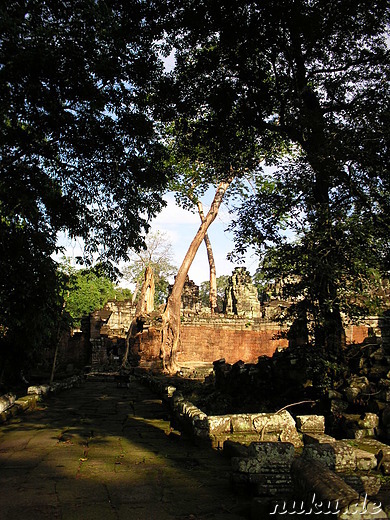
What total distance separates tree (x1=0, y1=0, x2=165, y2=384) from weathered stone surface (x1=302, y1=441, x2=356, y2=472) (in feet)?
20.1

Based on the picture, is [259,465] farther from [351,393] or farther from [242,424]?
[351,393]

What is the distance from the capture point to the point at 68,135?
28.8ft

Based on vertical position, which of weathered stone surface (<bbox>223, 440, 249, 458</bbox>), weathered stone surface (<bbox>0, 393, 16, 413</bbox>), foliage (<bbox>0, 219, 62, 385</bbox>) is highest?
foliage (<bbox>0, 219, 62, 385</bbox>)

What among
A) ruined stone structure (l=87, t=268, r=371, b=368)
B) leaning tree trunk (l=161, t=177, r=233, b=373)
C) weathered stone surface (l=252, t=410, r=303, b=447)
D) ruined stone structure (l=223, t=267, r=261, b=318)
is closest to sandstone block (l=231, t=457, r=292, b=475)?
weathered stone surface (l=252, t=410, r=303, b=447)

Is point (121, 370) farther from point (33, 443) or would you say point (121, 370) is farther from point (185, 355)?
point (33, 443)

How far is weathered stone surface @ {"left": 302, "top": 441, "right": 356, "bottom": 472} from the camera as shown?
12.8ft

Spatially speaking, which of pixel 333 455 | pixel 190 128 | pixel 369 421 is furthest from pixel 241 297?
pixel 333 455

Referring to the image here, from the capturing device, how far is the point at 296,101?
920 centimetres

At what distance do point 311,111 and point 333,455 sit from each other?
6.55m

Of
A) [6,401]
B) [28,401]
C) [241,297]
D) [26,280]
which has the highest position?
[241,297]

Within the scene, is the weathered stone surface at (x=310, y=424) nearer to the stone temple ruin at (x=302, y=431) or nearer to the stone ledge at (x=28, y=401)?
the stone temple ruin at (x=302, y=431)

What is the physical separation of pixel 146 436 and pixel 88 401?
17.3 feet

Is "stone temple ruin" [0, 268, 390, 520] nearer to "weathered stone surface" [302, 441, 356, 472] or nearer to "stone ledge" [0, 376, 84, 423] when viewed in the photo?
"weathered stone surface" [302, 441, 356, 472]

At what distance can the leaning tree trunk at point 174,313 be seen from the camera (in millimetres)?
19984
